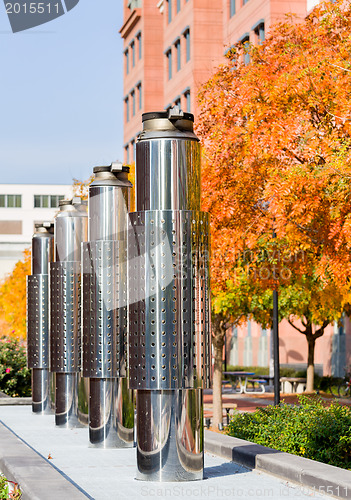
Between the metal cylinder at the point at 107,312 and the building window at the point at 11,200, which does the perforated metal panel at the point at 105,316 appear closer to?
the metal cylinder at the point at 107,312

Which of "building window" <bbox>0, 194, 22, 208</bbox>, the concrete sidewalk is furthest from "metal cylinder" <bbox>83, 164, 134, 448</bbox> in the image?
"building window" <bbox>0, 194, 22, 208</bbox>

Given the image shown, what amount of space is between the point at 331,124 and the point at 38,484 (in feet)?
34.3

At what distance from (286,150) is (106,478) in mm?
8003

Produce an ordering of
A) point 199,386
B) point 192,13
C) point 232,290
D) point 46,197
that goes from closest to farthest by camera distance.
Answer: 1. point 199,386
2. point 232,290
3. point 192,13
4. point 46,197

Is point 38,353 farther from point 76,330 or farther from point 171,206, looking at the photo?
point 171,206

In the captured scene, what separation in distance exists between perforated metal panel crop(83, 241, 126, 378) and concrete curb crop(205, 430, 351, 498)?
166cm

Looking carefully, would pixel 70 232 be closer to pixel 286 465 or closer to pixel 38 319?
pixel 38 319

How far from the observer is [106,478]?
9.62 meters

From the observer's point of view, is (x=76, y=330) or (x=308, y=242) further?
(x=308, y=242)

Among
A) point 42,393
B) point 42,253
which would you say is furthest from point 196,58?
point 42,393

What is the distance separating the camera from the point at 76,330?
608 inches

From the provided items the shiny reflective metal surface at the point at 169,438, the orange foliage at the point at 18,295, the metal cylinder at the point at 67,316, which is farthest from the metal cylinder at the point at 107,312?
the orange foliage at the point at 18,295

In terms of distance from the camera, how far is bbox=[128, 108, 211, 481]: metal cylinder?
9.23 m

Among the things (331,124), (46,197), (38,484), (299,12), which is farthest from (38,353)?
(46,197)
